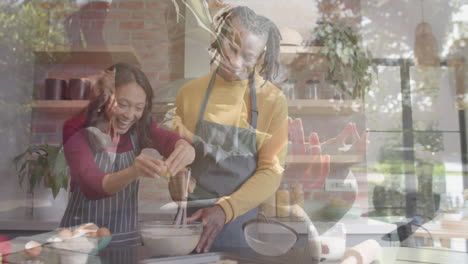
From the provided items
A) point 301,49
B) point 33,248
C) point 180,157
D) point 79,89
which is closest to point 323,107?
point 301,49

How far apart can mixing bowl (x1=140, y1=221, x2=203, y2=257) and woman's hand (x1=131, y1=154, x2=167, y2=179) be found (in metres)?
0.15

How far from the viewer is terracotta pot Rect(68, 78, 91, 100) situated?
100 cm

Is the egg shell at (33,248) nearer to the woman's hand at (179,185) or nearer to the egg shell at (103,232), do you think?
the egg shell at (103,232)

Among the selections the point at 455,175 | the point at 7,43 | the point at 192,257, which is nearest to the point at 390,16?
the point at 455,175

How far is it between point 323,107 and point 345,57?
17 centimetres

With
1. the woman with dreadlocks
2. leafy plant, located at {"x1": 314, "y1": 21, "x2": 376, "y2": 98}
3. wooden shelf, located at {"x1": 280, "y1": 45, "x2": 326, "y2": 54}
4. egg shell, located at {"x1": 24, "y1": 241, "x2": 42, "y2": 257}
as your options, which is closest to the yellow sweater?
the woman with dreadlocks

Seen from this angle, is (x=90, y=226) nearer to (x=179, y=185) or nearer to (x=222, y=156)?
(x=179, y=185)

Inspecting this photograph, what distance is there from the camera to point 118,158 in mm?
868

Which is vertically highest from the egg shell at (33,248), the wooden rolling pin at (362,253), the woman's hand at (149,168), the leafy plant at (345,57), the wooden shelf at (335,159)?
the leafy plant at (345,57)

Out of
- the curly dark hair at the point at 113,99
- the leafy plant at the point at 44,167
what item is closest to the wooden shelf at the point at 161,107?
the curly dark hair at the point at 113,99

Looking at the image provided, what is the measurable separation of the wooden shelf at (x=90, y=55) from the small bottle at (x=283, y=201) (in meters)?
0.44

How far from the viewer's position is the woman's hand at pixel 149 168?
86 centimetres

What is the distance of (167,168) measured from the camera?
868 millimetres

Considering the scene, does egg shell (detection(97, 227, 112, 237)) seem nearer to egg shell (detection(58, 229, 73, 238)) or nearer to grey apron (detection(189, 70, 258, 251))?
Answer: egg shell (detection(58, 229, 73, 238))
